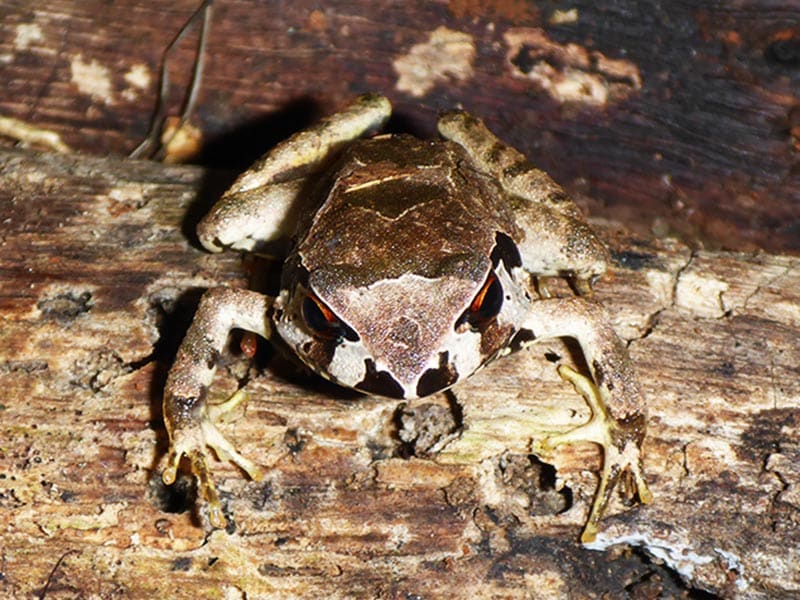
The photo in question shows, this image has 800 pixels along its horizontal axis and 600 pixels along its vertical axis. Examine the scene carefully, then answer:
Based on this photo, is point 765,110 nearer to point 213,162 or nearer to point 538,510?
point 538,510

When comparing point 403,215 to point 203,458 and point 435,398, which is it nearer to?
point 435,398

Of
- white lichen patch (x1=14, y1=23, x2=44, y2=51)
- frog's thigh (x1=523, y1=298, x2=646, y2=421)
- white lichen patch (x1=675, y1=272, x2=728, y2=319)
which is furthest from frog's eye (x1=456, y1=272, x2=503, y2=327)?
white lichen patch (x1=14, y1=23, x2=44, y2=51)

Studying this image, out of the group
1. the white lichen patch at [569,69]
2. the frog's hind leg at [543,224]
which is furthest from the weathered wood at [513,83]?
the frog's hind leg at [543,224]

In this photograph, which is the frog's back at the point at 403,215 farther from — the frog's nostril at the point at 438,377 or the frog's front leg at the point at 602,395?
the frog's front leg at the point at 602,395

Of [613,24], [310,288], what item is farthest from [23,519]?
[613,24]

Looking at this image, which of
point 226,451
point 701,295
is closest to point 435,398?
point 226,451

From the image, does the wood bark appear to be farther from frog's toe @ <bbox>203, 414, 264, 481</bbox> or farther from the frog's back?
the frog's back
